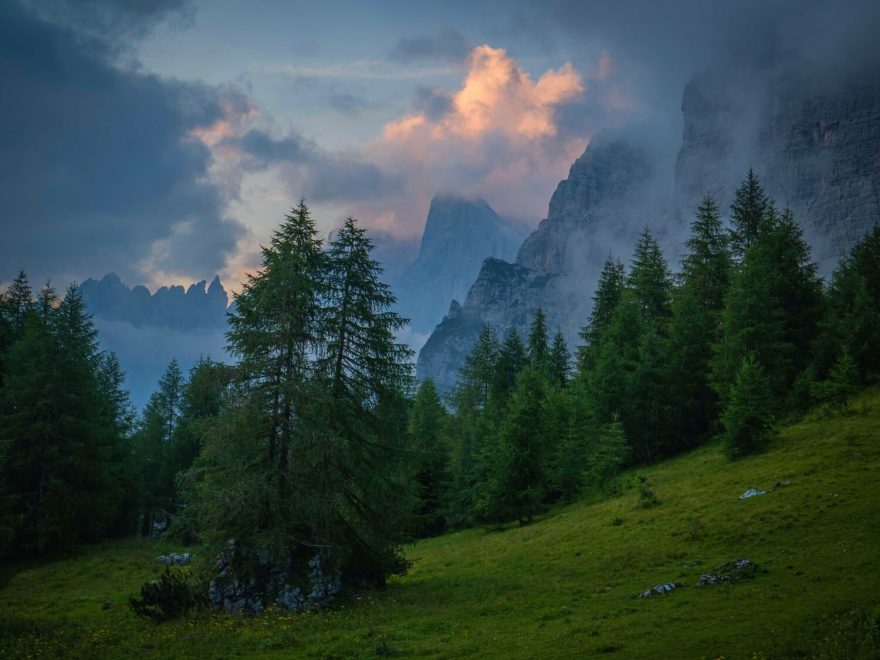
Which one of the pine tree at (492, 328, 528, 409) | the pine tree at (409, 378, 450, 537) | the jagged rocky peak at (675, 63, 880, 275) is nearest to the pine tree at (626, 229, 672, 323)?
the pine tree at (492, 328, 528, 409)

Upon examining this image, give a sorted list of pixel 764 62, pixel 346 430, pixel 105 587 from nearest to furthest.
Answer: pixel 346 430 → pixel 105 587 → pixel 764 62

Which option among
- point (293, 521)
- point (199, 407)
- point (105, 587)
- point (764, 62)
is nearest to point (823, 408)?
point (293, 521)

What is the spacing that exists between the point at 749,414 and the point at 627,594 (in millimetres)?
17026

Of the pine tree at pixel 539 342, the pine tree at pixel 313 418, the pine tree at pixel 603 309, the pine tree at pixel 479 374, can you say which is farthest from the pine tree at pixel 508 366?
the pine tree at pixel 313 418

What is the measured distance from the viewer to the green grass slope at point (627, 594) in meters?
13.5

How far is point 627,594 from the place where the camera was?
18.3 m

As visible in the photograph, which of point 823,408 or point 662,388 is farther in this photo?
point 662,388

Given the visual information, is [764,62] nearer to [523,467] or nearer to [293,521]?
[523,467]

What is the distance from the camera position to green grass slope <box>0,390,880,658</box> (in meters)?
13.5

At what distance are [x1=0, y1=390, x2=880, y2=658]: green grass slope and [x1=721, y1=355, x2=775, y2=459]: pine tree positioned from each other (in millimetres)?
1021

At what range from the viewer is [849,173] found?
120m

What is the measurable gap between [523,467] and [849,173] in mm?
124436

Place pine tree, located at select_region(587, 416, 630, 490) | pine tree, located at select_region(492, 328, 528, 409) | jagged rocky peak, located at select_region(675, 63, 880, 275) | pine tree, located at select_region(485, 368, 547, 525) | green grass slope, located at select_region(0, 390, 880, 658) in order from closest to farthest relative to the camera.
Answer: green grass slope, located at select_region(0, 390, 880, 658)
pine tree, located at select_region(485, 368, 547, 525)
pine tree, located at select_region(587, 416, 630, 490)
pine tree, located at select_region(492, 328, 528, 409)
jagged rocky peak, located at select_region(675, 63, 880, 275)

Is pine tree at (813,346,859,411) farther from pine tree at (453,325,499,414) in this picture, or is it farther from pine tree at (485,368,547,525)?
pine tree at (453,325,499,414)
